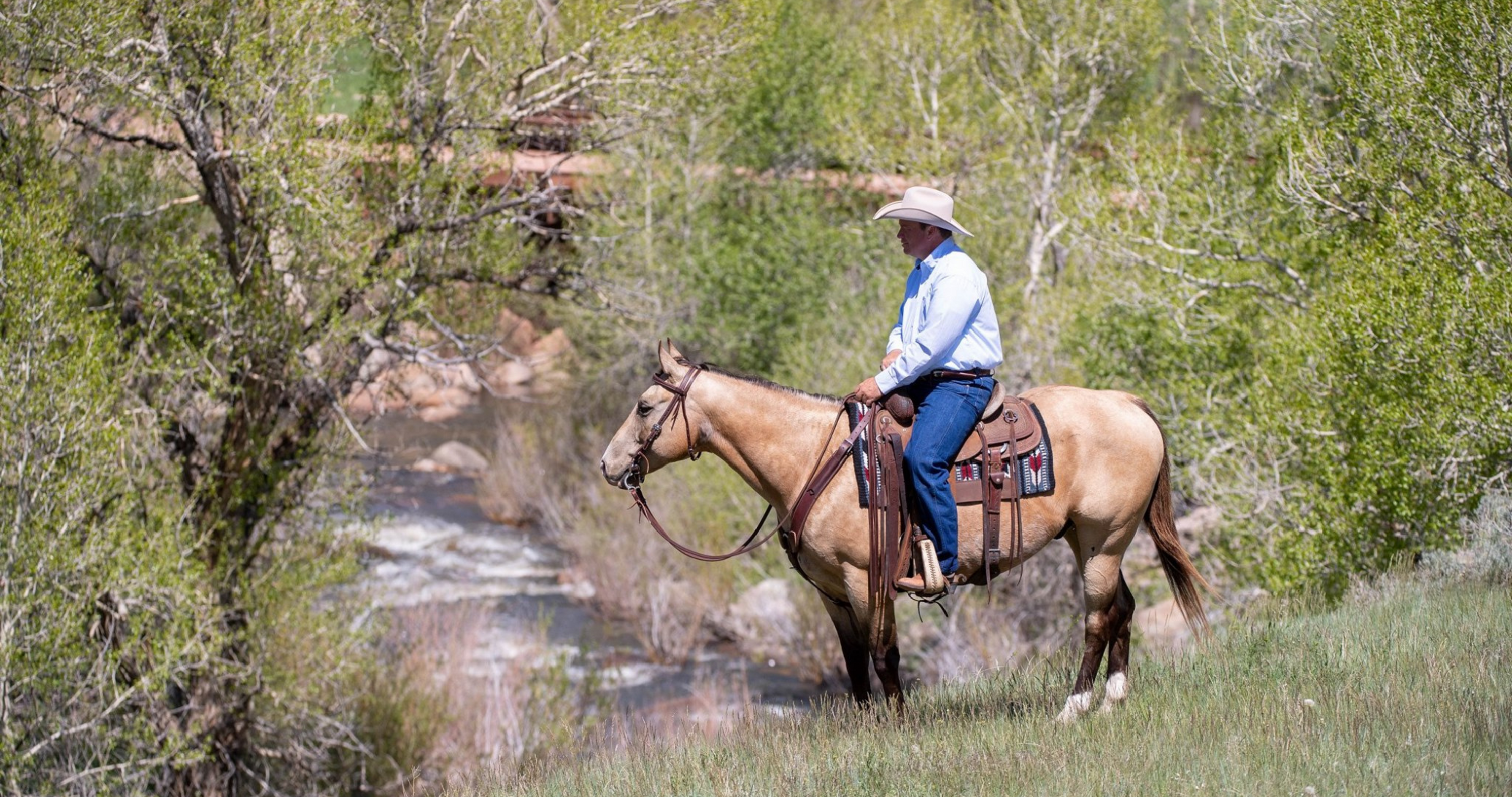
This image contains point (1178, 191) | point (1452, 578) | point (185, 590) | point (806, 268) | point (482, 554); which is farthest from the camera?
point (806, 268)

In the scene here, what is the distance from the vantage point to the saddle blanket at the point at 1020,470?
688 cm

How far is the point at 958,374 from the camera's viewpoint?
6828 millimetres

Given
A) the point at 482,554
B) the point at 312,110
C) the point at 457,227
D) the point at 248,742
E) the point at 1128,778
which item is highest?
the point at 312,110

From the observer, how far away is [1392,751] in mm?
5098

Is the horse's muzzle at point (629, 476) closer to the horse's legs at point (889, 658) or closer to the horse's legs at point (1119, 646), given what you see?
the horse's legs at point (889, 658)

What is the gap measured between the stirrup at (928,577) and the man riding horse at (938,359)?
12 millimetres

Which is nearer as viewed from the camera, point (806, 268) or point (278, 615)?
point (278, 615)

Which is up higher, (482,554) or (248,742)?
(248,742)

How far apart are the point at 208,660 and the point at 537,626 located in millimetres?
7949

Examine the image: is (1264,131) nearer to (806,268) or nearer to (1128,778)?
(806,268)

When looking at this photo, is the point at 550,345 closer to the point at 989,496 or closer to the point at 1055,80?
the point at 1055,80

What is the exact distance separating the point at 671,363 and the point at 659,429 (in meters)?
0.40

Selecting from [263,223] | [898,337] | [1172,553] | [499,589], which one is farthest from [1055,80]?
[898,337]

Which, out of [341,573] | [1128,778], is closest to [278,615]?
[341,573]
